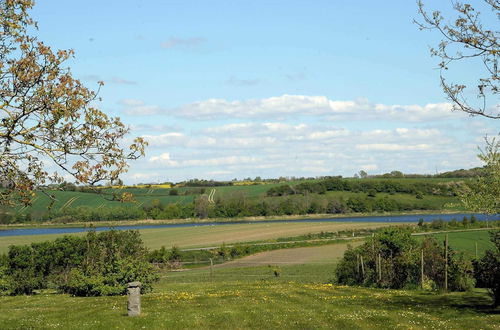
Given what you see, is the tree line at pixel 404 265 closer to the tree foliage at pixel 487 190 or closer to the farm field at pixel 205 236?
the tree foliage at pixel 487 190

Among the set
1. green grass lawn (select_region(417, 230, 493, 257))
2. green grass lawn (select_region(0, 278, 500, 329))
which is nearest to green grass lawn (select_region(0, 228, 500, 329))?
green grass lawn (select_region(0, 278, 500, 329))

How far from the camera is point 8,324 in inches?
825

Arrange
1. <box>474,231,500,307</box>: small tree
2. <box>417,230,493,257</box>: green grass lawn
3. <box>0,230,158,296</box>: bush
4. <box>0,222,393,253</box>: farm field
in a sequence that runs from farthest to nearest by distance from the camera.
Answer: <box>0,222,393,253</box>: farm field → <box>417,230,493,257</box>: green grass lawn → <box>0,230,158,296</box>: bush → <box>474,231,500,307</box>: small tree

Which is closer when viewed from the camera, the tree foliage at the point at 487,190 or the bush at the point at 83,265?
the tree foliage at the point at 487,190

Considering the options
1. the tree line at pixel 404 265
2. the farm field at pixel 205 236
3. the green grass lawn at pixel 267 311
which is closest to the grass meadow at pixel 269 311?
the green grass lawn at pixel 267 311

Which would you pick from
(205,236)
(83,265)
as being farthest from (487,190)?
(205,236)

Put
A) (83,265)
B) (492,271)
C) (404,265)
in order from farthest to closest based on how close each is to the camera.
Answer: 1. (404,265)
2. (83,265)
3. (492,271)

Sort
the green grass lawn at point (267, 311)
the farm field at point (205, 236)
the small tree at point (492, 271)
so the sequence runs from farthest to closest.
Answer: the farm field at point (205, 236) → the small tree at point (492, 271) → the green grass lawn at point (267, 311)

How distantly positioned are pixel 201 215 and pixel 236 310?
174903 mm

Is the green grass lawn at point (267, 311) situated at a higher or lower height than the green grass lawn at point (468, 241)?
higher

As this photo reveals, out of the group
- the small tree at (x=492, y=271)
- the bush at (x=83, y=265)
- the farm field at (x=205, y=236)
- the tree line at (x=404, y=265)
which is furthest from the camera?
the farm field at (x=205, y=236)

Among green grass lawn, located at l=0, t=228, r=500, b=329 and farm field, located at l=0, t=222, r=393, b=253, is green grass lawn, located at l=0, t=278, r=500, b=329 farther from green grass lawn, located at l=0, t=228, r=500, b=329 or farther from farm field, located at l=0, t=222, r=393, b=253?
farm field, located at l=0, t=222, r=393, b=253

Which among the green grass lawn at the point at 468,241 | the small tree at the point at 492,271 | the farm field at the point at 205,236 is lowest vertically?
the farm field at the point at 205,236

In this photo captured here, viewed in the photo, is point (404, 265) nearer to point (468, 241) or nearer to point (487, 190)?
point (487, 190)
